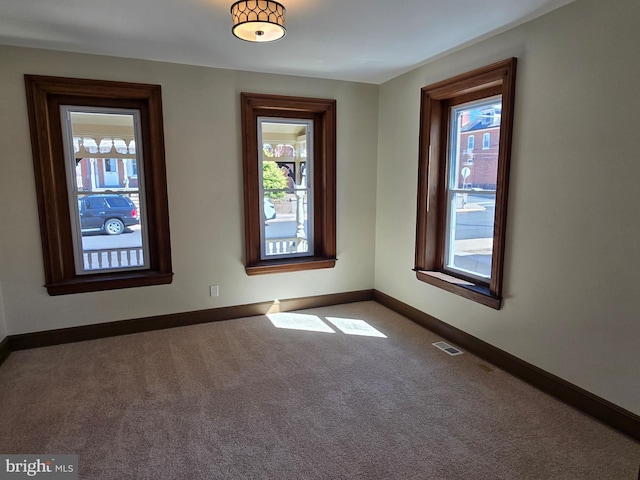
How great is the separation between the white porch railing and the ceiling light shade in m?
2.26

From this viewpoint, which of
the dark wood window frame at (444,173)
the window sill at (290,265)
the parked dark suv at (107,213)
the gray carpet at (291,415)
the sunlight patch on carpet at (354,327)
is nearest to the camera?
the gray carpet at (291,415)

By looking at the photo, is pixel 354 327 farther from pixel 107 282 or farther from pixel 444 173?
pixel 107 282

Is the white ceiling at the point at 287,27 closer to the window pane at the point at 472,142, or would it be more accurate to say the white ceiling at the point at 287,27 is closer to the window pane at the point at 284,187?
the window pane at the point at 472,142

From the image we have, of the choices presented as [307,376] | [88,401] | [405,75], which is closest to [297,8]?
[405,75]

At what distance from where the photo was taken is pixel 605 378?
7.43 ft

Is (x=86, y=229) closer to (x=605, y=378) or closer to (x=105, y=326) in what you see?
(x=105, y=326)

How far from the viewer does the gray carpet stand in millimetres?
1952

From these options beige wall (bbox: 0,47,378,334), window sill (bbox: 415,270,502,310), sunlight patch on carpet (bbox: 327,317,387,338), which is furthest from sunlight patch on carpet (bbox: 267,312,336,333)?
window sill (bbox: 415,270,502,310)

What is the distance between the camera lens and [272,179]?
411 centimetres

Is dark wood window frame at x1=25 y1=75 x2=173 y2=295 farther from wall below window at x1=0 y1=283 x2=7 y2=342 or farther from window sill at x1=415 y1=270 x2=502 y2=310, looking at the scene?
window sill at x1=415 y1=270 x2=502 y2=310

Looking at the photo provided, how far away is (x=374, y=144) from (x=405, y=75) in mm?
773

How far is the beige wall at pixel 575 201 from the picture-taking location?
6.95 ft

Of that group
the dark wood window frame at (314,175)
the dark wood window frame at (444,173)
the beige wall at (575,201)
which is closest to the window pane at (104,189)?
the dark wood window frame at (314,175)

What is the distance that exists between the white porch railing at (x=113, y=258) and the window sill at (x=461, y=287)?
2.64m
